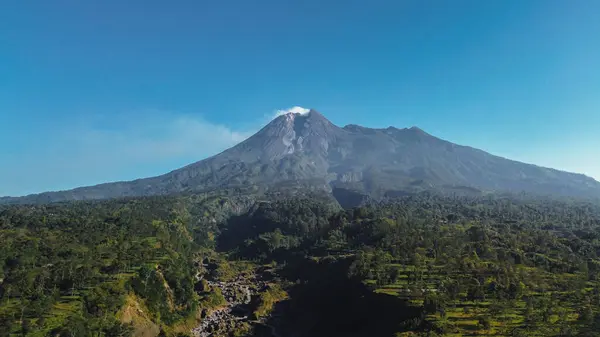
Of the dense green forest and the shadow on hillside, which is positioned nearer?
the dense green forest

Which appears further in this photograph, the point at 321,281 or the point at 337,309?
the point at 321,281

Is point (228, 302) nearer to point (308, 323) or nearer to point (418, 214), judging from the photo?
point (308, 323)

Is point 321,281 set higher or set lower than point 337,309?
higher

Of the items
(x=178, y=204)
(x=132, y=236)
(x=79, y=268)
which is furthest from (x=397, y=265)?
(x=178, y=204)

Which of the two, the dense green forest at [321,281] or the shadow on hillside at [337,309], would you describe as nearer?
the dense green forest at [321,281]
